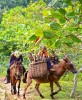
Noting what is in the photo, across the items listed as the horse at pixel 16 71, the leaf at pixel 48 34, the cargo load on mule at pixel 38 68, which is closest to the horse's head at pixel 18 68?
the horse at pixel 16 71

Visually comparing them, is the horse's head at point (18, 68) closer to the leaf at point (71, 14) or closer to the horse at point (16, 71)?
the horse at point (16, 71)

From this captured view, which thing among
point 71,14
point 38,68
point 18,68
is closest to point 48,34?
point 71,14

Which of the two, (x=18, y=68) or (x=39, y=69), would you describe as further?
(x=18, y=68)

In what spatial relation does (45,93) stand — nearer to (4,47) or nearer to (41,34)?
(41,34)

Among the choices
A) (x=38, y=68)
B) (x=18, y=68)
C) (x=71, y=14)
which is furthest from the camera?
(x=18, y=68)

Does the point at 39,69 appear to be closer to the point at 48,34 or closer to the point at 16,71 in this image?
the point at 16,71

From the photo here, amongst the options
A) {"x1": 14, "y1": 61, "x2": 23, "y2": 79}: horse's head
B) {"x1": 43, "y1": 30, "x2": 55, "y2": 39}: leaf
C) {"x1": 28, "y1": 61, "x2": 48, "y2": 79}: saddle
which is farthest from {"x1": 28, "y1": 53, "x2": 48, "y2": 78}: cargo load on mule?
{"x1": 43, "y1": 30, "x2": 55, "y2": 39}: leaf

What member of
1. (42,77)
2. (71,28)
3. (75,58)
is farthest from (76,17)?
(75,58)

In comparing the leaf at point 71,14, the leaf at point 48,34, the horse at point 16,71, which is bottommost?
the horse at point 16,71

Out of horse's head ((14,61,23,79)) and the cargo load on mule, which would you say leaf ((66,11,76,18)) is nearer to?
the cargo load on mule

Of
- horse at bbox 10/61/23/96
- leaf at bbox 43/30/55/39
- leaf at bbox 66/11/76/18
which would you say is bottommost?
horse at bbox 10/61/23/96

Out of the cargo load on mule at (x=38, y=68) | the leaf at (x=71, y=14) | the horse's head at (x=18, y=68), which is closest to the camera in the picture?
the leaf at (x=71, y=14)

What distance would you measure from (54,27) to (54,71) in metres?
7.39

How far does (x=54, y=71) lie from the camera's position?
8.80m
